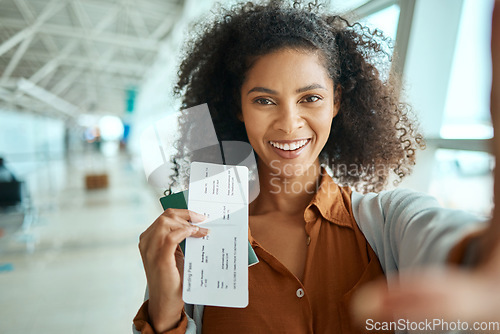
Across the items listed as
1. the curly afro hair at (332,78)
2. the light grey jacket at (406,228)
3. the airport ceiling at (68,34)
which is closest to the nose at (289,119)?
the curly afro hair at (332,78)

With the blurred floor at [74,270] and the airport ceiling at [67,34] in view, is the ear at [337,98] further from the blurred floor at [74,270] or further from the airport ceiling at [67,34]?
the airport ceiling at [67,34]

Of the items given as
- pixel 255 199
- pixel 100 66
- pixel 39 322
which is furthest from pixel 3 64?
pixel 100 66

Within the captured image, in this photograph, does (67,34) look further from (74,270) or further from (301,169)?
(301,169)

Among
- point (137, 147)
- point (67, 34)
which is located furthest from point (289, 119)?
point (67, 34)

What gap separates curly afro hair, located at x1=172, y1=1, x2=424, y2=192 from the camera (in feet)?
2.86

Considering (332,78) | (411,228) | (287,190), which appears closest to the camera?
(411,228)

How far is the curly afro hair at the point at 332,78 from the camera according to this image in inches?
34.4

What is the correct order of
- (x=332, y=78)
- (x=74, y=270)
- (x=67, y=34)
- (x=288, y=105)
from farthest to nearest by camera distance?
(x=67, y=34), (x=74, y=270), (x=332, y=78), (x=288, y=105)

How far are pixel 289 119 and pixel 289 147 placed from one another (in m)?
0.08

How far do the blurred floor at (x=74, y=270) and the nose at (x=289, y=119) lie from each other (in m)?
2.20

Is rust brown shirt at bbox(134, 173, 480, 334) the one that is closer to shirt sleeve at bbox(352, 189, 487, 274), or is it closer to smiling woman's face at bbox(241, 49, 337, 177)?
shirt sleeve at bbox(352, 189, 487, 274)

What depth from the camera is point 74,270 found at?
345 centimetres

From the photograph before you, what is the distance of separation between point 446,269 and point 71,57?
1485 centimetres

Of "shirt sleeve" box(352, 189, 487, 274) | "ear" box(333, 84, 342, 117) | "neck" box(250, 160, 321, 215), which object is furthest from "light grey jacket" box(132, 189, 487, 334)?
"ear" box(333, 84, 342, 117)
